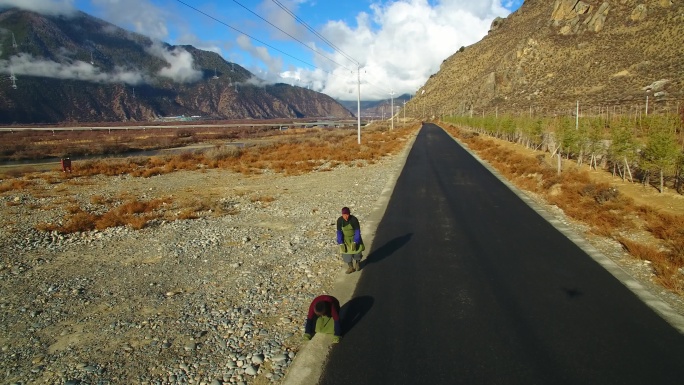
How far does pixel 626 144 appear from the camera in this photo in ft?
55.3

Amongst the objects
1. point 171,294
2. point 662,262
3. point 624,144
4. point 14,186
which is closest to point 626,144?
point 624,144

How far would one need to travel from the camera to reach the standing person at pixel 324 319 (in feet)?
17.2

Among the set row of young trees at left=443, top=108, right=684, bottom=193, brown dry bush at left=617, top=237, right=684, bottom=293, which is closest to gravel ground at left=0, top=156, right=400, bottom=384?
brown dry bush at left=617, top=237, right=684, bottom=293

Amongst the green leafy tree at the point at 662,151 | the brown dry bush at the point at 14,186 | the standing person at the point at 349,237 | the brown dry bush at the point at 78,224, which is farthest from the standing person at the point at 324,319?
the brown dry bush at the point at 14,186

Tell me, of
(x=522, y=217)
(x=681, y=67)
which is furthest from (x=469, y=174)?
(x=681, y=67)

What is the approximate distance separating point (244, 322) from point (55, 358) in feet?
7.84

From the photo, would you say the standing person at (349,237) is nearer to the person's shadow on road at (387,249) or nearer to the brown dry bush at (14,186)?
the person's shadow on road at (387,249)

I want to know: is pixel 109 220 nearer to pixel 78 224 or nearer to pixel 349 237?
pixel 78 224

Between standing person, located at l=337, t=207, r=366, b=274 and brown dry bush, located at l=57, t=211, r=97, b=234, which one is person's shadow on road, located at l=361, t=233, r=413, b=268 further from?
brown dry bush, located at l=57, t=211, r=97, b=234

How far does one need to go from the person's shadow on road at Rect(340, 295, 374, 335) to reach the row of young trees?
13568mm

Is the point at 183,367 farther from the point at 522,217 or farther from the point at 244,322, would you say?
the point at 522,217

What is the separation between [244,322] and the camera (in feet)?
19.4

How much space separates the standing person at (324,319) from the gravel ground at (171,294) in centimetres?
31

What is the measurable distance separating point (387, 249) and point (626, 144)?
14.0 meters
